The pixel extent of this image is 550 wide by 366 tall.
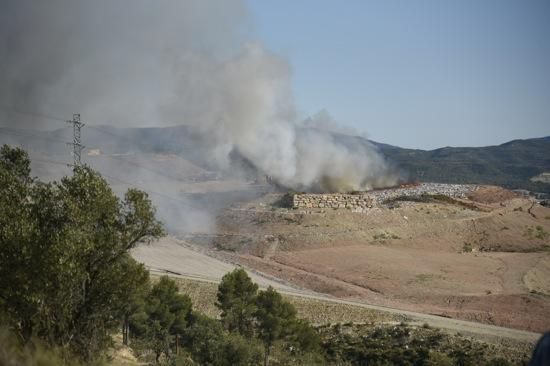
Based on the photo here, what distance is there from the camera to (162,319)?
2808 cm

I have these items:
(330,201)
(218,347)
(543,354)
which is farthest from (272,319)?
(330,201)

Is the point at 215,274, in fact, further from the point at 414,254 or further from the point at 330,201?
the point at 330,201

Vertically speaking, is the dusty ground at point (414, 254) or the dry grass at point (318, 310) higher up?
the dusty ground at point (414, 254)

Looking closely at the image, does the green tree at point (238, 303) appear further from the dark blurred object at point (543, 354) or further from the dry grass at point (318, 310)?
the dark blurred object at point (543, 354)

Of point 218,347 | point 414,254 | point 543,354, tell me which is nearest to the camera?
point 543,354

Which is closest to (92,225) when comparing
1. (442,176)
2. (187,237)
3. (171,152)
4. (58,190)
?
(58,190)

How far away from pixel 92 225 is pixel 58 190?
4.09ft

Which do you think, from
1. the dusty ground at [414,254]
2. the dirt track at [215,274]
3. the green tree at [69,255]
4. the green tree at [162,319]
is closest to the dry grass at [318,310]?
the dirt track at [215,274]

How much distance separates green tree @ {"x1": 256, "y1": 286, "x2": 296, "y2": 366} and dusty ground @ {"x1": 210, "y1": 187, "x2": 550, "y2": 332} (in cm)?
1466

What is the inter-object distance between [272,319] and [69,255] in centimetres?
1634

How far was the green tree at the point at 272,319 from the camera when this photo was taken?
91.1 feet

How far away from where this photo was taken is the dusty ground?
4175 cm

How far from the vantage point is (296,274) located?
160 ft

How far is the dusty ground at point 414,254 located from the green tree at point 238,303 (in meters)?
14.1
